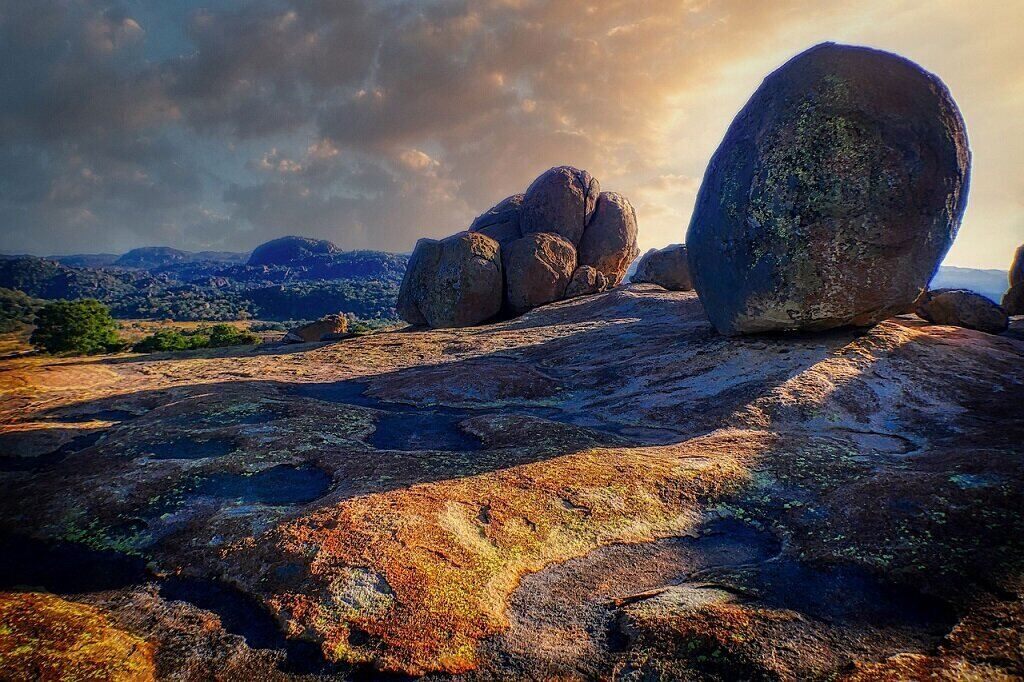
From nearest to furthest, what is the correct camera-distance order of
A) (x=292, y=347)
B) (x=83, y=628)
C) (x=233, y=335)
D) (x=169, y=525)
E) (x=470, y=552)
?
1. (x=83, y=628)
2. (x=470, y=552)
3. (x=169, y=525)
4. (x=292, y=347)
5. (x=233, y=335)

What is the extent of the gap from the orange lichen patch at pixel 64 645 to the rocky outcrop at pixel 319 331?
89.7 ft

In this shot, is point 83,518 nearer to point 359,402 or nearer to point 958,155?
point 359,402

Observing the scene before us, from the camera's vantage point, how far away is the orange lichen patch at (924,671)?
460 cm

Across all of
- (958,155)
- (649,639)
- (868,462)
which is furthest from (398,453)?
(958,155)

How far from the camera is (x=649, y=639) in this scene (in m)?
5.43

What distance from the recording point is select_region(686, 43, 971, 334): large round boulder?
538 inches

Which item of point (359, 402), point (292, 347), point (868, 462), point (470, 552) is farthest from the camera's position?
point (292, 347)

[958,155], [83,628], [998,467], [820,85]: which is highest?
[820,85]

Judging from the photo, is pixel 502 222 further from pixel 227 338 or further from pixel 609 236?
pixel 227 338

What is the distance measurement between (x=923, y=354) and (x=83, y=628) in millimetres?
18682

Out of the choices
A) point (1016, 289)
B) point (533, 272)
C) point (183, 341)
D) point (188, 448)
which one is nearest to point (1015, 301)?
point (1016, 289)

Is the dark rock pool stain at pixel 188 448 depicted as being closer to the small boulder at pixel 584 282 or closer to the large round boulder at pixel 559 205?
the small boulder at pixel 584 282

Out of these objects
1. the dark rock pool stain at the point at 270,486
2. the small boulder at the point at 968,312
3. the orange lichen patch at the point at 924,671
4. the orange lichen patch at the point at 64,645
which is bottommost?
the orange lichen patch at the point at 64,645

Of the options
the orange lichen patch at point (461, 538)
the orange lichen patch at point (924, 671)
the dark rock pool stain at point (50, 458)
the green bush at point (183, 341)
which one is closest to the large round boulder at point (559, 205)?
the green bush at point (183, 341)
